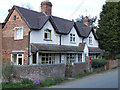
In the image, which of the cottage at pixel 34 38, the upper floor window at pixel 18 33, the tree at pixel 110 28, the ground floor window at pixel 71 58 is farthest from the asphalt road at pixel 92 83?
the tree at pixel 110 28

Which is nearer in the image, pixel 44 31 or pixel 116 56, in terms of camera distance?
pixel 44 31

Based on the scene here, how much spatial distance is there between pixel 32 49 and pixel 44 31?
3.00 metres

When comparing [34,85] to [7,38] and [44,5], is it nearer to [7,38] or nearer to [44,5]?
[7,38]

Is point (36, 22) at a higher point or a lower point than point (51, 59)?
higher

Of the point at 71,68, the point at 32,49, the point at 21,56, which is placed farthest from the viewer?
the point at 21,56

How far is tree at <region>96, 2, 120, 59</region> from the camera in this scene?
26.2 meters

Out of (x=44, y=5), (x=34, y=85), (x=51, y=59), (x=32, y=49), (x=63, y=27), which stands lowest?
(x=34, y=85)

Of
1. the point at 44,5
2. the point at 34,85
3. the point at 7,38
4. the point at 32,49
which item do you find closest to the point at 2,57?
the point at 7,38

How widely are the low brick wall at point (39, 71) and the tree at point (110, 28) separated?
15.9m

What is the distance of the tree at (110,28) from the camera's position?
2620 centimetres

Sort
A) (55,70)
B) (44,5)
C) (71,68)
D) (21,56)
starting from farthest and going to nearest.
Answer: (44,5) < (21,56) < (71,68) < (55,70)

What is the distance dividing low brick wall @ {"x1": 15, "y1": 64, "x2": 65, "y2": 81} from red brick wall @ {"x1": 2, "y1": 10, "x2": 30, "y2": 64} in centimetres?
485

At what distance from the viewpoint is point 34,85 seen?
10.1 m

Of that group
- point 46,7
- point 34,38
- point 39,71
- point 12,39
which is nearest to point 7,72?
point 39,71
